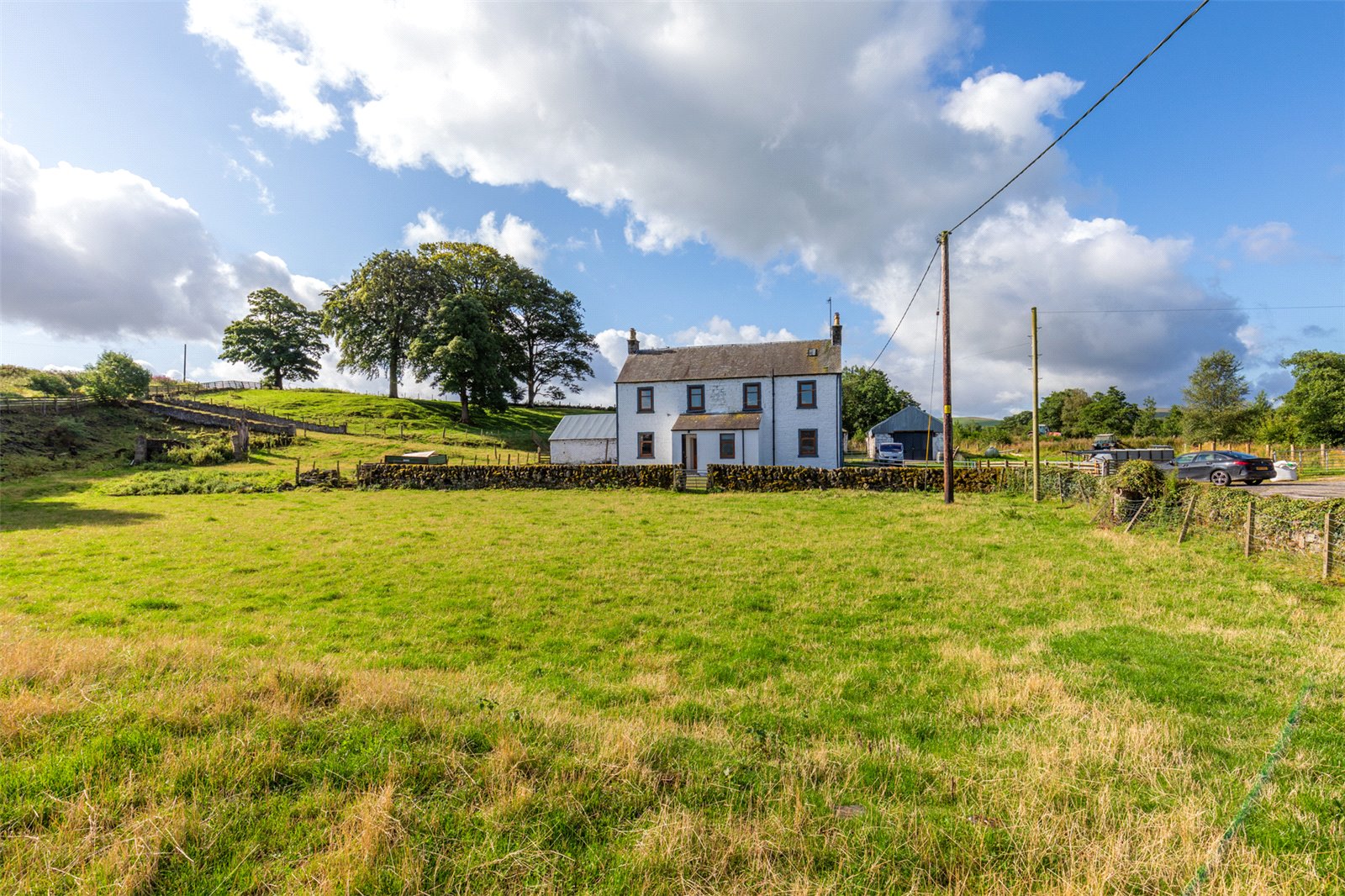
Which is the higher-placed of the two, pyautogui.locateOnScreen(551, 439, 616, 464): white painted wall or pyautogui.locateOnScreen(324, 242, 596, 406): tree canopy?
pyautogui.locateOnScreen(324, 242, 596, 406): tree canopy

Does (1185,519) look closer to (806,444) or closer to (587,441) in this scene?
(806,444)

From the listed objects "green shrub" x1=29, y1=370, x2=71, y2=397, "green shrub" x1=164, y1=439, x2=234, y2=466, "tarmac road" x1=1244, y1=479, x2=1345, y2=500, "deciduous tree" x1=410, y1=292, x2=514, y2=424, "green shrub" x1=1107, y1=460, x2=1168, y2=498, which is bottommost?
"tarmac road" x1=1244, y1=479, x2=1345, y2=500

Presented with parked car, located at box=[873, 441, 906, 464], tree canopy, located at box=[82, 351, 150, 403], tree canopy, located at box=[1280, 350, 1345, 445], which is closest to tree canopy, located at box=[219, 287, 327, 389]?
tree canopy, located at box=[82, 351, 150, 403]

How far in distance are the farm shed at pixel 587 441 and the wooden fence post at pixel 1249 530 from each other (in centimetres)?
3083

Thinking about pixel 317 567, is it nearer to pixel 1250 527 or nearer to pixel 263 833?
pixel 263 833

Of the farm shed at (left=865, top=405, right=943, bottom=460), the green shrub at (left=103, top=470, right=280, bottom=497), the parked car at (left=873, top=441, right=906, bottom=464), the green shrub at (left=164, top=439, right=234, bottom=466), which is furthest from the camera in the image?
the farm shed at (left=865, top=405, right=943, bottom=460)

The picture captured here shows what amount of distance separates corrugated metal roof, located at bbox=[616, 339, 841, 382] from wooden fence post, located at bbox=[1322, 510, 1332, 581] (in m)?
24.7

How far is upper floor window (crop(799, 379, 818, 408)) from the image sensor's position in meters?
34.7

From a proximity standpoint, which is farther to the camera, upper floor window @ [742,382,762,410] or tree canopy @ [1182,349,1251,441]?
tree canopy @ [1182,349,1251,441]

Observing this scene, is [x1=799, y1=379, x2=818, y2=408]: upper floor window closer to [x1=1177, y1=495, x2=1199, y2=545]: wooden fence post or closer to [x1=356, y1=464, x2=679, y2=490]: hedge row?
[x1=356, y1=464, x2=679, y2=490]: hedge row

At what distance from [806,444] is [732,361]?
295 inches

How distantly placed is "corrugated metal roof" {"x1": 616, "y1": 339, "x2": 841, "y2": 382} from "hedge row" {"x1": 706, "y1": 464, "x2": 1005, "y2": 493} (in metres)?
9.16

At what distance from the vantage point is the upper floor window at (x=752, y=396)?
35.7m

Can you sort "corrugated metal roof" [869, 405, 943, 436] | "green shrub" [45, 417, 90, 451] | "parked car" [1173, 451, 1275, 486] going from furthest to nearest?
1. "corrugated metal roof" [869, 405, 943, 436]
2. "green shrub" [45, 417, 90, 451]
3. "parked car" [1173, 451, 1275, 486]
